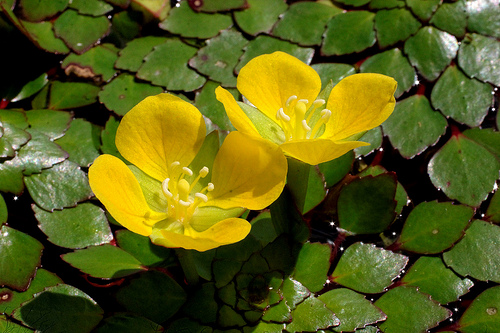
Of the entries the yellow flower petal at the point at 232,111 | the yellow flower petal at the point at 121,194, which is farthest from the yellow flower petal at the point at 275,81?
the yellow flower petal at the point at 121,194

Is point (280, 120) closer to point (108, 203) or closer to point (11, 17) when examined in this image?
point (108, 203)

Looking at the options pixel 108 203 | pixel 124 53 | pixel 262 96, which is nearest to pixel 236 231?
pixel 108 203

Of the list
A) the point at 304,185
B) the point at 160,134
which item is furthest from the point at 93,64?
the point at 304,185

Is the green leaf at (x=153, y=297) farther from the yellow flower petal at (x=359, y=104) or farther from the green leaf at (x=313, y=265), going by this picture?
the yellow flower petal at (x=359, y=104)

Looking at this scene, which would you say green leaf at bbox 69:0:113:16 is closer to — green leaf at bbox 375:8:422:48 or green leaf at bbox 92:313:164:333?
green leaf at bbox 375:8:422:48

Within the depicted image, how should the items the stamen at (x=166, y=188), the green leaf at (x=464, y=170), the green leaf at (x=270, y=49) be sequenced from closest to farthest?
the stamen at (x=166, y=188), the green leaf at (x=464, y=170), the green leaf at (x=270, y=49)
